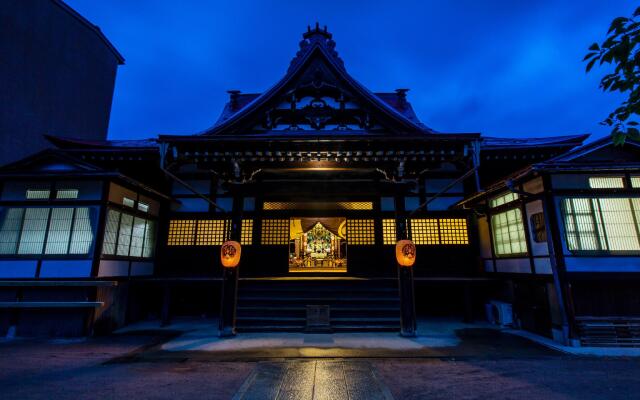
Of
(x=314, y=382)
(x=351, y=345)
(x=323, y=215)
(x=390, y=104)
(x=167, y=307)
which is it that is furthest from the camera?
(x=390, y=104)

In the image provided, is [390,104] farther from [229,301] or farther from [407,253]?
[229,301]

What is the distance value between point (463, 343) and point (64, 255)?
12.1m

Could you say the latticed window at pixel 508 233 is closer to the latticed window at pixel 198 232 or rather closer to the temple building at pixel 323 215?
the temple building at pixel 323 215

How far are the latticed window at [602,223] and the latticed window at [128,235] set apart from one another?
13.8 m

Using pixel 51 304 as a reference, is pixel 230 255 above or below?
above

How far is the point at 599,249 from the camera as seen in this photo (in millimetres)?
7730

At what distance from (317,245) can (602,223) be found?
47.6ft

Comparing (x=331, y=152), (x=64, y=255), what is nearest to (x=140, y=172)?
(x=64, y=255)

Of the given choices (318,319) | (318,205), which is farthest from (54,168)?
(318,319)

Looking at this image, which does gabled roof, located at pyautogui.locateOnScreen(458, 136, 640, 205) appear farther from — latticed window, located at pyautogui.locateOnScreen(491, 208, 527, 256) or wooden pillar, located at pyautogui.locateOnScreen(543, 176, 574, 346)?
latticed window, located at pyautogui.locateOnScreen(491, 208, 527, 256)

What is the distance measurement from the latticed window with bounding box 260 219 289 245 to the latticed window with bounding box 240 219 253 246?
50 cm

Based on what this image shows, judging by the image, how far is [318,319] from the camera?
8820mm

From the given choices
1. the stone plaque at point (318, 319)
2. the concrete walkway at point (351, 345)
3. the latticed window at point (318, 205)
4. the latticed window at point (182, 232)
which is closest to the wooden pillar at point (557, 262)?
the concrete walkway at point (351, 345)

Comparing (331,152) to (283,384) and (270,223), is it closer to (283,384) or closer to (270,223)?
(270,223)
